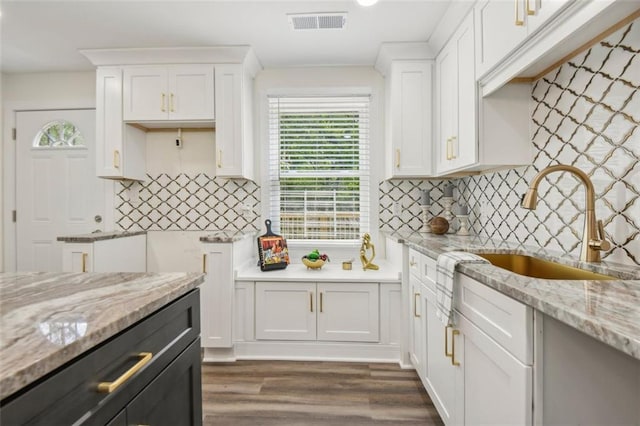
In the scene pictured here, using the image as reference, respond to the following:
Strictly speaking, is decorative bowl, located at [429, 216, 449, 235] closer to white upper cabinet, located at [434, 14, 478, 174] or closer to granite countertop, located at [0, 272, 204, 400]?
white upper cabinet, located at [434, 14, 478, 174]

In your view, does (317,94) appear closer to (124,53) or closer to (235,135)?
(235,135)

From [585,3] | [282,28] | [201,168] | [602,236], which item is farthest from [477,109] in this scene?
[201,168]

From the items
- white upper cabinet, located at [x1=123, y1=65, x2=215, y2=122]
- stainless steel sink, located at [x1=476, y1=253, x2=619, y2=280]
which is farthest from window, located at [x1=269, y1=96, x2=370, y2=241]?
A: stainless steel sink, located at [x1=476, y1=253, x2=619, y2=280]

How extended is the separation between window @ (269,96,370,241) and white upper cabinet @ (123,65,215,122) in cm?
65

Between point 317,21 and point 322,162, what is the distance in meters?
1.20

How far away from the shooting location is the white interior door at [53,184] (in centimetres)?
307

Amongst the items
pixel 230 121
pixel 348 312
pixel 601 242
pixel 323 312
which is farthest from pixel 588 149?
pixel 230 121

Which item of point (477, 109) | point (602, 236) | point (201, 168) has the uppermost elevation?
point (477, 109)

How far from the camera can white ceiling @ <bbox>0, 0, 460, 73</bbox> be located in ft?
6.91

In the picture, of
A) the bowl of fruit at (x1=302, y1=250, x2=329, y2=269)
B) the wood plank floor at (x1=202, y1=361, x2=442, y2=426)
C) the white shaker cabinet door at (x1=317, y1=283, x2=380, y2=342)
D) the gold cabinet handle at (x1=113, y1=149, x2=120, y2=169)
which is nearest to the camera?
the wood plank floor at (x1=202, y1=361, x2=442, y2=426)

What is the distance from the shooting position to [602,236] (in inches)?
49.4

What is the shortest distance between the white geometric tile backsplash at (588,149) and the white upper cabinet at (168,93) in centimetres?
242

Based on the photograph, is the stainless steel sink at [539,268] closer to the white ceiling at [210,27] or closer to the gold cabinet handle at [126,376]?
the gold cabinet handle at [126,376]

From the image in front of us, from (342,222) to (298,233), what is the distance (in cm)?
45
